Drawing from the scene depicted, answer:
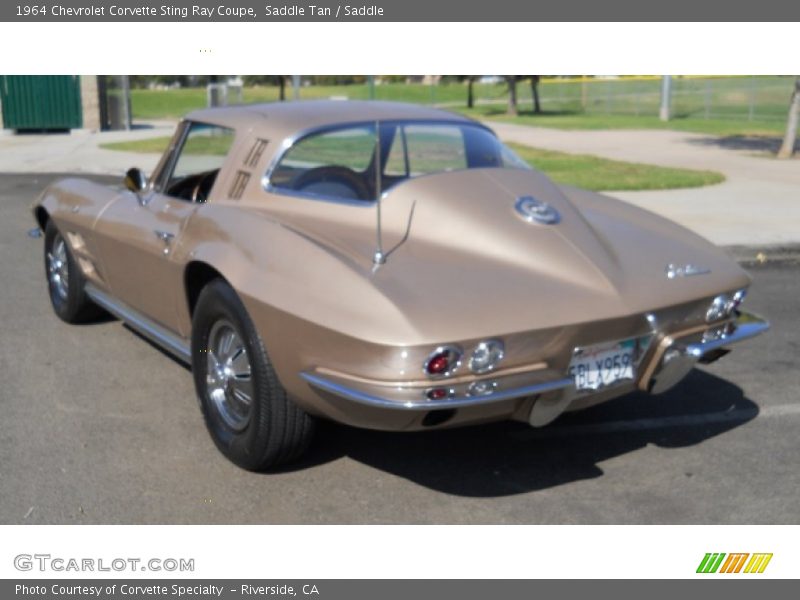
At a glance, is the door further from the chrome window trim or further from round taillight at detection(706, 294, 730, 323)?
round taillight at detection(706, 294, 730, 323)

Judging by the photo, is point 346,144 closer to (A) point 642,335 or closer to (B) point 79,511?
(A) point 642,335

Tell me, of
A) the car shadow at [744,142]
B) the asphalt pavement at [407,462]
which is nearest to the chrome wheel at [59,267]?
the asphalt pavement at [407,462]

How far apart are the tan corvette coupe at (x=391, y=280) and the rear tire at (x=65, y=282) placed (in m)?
1.03

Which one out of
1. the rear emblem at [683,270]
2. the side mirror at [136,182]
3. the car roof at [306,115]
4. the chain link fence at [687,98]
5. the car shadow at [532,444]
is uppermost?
the car roof at [306,115]

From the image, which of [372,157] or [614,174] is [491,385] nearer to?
[372,157]

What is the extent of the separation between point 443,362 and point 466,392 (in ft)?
0.45

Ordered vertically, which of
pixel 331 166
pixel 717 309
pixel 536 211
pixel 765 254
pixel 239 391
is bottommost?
pixel 765 254

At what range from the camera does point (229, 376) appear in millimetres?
4410

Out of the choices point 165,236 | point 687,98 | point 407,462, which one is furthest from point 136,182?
point 687,98

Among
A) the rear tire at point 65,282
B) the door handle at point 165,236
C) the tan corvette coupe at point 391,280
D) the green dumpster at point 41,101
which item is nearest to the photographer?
the tan corvette coupe at point 391,280

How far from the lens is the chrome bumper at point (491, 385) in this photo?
3.52 m

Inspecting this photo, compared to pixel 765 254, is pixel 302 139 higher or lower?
higher

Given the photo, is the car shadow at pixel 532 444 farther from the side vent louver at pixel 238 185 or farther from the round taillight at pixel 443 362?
the side vent louver at pixel 238 185

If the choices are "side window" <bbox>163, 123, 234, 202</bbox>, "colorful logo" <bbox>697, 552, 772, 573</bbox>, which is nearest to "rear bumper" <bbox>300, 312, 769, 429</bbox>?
"colorful logo" <bbox>697, 552, 772, 573</bbox>
